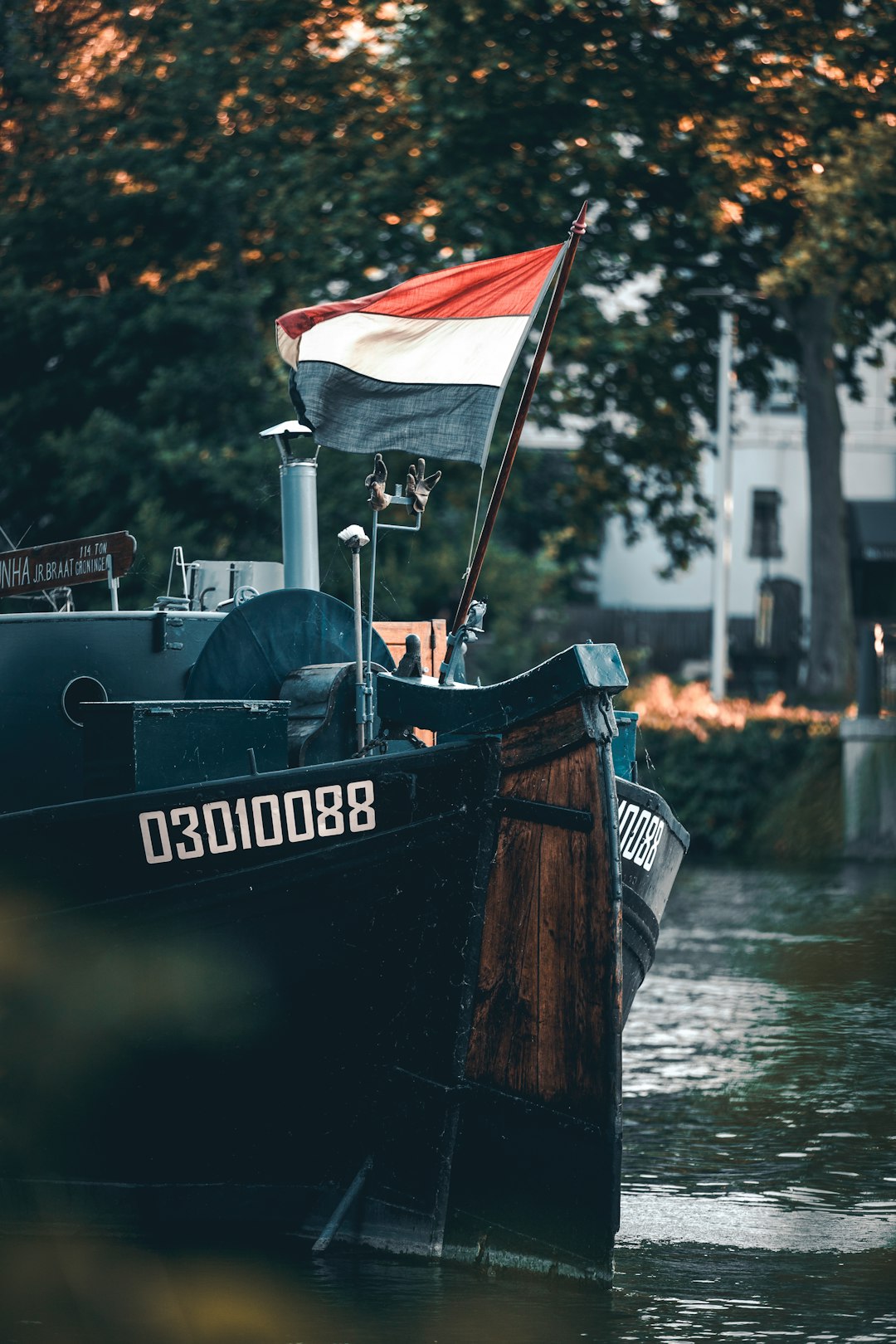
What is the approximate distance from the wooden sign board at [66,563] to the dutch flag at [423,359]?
1011 mm

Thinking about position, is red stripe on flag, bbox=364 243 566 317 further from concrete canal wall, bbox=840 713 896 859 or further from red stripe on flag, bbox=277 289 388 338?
concrete canal wall, bbox=840 713 896 859

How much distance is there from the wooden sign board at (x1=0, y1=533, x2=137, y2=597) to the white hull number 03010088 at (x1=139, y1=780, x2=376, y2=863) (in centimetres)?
153

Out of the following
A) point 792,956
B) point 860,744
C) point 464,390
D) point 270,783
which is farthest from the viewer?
point 860,744

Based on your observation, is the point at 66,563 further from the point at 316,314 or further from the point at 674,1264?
the point at 674,1264

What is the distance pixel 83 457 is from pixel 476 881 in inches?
821

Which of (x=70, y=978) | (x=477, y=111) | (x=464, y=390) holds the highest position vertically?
(x=477, y=111)

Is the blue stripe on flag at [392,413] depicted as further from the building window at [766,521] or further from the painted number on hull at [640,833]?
the building window at [766,521]

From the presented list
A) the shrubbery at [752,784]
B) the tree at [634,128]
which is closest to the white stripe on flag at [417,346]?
the shrubbery at [752,784]

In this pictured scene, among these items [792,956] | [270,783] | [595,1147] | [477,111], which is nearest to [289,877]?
[270,783]

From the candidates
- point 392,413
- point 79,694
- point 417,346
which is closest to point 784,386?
point 417,346

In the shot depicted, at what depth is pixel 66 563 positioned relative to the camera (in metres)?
9.40

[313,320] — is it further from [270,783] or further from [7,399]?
[7,399]

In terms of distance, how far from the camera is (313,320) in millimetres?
9398

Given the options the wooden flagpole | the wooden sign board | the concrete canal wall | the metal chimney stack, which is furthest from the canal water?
the concrete canal wall
